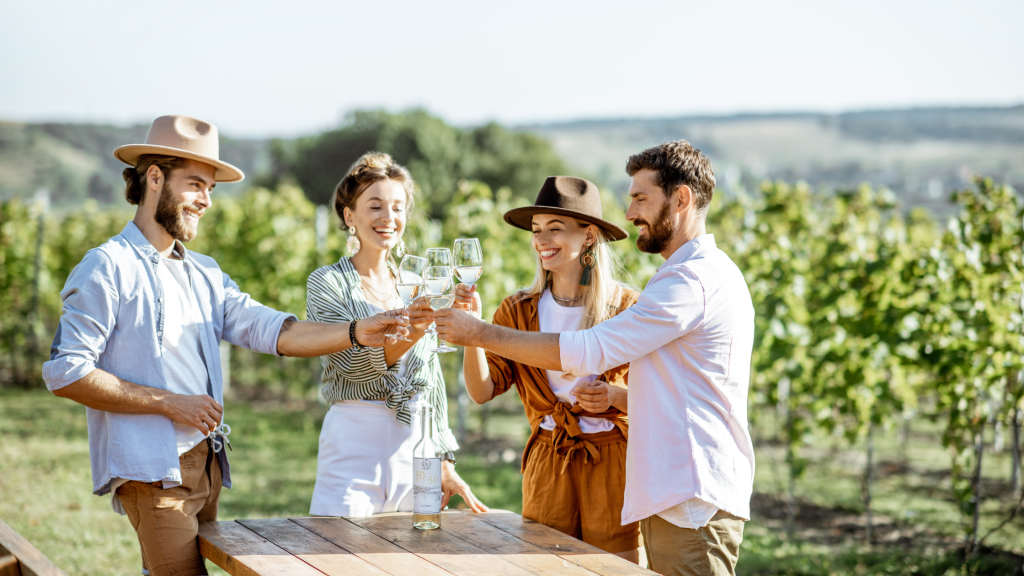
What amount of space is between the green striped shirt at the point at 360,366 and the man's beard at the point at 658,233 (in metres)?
0.85

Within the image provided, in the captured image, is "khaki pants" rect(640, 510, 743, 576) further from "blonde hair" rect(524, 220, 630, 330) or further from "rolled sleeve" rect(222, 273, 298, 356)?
"rolled sleeve" rect(222, 273, 298, 356)

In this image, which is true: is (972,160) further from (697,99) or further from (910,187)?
(697,99)

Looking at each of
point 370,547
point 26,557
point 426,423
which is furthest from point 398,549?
point 26,557

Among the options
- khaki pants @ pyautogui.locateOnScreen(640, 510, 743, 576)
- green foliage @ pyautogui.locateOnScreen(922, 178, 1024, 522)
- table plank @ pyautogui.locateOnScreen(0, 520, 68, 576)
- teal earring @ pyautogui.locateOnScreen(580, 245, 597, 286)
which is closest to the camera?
table plank @ pyautogui.locateOnScreen(0, 520, 68, 576)

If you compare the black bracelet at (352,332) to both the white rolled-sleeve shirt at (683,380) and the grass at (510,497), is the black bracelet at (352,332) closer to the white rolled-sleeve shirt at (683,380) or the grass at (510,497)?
the white rolled-sleeve shirt at (683,380)

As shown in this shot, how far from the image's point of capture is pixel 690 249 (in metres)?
2.33

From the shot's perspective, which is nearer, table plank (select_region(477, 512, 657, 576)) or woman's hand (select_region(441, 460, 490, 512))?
table plank (select_region(477, 512, 657, 576))

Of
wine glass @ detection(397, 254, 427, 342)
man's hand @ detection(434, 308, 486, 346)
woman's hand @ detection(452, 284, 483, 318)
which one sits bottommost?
man's hand @ detection(434, 308, 486, 346)

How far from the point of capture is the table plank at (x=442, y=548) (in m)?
1.96

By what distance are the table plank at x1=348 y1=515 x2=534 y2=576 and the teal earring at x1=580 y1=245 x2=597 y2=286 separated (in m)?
0.98

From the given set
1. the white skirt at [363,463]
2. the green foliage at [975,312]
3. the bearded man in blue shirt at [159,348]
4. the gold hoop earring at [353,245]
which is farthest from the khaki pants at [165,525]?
the green foliage at [975,312]

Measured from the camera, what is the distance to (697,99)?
53.3 meters

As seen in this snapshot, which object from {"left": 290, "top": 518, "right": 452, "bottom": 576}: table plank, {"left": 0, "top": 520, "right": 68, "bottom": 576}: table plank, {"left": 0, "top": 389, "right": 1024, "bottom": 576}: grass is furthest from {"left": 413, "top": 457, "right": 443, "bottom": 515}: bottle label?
{"left": 0, "top": 389, "right": 1024, "bottom": 576}: grass

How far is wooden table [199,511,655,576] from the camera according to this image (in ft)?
6.40
